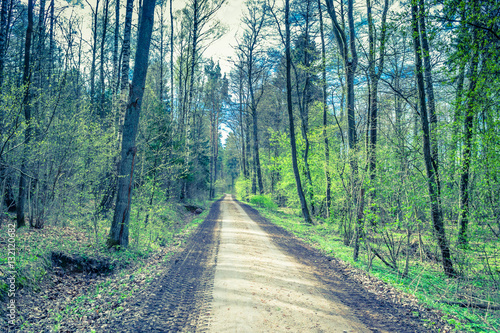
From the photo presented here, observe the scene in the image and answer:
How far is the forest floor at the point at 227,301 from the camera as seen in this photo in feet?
11.5

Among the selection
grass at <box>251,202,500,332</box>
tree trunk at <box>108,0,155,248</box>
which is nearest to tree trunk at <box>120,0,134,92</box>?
tree trunk at <box>108,0,155,248</box>

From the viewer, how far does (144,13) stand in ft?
23.5

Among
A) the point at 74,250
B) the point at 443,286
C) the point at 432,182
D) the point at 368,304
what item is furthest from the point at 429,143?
the point at 74,250

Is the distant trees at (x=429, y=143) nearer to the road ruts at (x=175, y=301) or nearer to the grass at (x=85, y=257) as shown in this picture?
the road ruts at (x=175, y=301)

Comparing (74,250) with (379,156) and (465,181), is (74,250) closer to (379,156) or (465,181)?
(379,156)

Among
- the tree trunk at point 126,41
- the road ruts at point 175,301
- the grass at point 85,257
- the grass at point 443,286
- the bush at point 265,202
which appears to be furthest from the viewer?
the bush at point 265,202

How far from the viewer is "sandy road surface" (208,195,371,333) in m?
3.49

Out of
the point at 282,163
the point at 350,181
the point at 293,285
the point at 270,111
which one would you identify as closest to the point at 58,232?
the point at 293,285

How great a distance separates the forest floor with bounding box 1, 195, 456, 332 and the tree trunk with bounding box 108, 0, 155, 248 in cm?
127

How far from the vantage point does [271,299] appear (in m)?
4.26

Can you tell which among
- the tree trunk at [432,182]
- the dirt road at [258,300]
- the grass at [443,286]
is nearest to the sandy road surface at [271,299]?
the dirt road at [258,300]

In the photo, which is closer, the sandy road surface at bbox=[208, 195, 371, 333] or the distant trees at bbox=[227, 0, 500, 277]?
the sandy road surface at bbox=[208, 195, 371, 333]

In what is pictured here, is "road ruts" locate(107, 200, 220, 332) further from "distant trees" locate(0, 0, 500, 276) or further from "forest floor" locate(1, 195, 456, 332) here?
"distant trees" locate(0, 0, 500, 276)

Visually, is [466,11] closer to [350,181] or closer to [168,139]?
[350,181]
